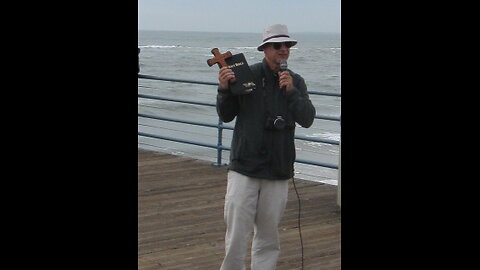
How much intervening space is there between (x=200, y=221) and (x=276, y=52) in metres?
3.02

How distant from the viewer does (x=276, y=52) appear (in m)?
5.04

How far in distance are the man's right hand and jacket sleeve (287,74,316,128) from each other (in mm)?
344

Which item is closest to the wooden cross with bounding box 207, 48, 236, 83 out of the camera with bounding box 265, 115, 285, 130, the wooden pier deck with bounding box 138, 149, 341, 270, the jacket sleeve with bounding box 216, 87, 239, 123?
the jacket sleeve with bounding box 216, 87, 239, 123

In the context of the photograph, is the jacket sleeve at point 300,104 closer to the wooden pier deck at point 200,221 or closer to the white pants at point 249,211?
the white pants at point 249,211

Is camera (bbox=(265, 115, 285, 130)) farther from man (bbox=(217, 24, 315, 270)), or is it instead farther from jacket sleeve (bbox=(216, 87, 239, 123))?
jacket sleeve (bbox=(216, 87, 239, 123))

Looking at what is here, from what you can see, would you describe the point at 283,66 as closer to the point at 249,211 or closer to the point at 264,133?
the point at 264,133

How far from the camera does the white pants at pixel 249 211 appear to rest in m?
5.14

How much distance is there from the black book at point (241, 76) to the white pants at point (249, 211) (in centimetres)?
50

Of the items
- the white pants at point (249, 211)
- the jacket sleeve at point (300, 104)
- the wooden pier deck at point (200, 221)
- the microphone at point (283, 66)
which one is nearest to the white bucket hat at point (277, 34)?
the microphone at point (283, 66)

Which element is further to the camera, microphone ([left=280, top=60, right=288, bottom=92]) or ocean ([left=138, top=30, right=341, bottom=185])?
ocean ([left=138, top=30, right=341, bottom=185])

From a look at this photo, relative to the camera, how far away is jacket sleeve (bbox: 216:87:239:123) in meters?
5.00

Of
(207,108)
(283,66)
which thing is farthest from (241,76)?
(207,108)
